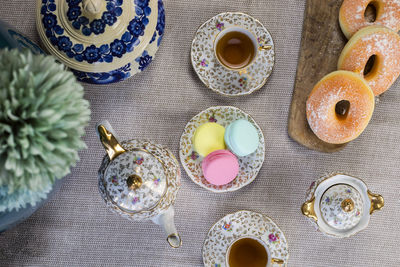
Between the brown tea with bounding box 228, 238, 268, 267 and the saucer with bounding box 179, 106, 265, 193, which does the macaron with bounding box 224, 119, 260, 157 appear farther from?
the brown tea with bounding box 228, 238, 268, 267

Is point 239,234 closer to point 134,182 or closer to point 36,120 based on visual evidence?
point 134,182

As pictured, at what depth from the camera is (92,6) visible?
54 centimetres

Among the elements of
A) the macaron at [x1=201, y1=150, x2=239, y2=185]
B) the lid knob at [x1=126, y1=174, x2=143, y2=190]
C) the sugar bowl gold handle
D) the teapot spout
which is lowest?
the teapot spout

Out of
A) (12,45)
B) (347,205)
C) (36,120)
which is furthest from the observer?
(347,205)

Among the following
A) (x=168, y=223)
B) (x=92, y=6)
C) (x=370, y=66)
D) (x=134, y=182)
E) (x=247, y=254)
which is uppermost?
(x=92, y=6)

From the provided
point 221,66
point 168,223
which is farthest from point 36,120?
point 221,66

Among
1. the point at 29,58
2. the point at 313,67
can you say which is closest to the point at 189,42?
the point at 313,67

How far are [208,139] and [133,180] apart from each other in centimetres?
20

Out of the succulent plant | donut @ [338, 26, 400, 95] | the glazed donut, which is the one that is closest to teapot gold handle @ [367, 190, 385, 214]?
donut @ [338, 26, 400, 95]

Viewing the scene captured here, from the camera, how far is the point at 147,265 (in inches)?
29.6

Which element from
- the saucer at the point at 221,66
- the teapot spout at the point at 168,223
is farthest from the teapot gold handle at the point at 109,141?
the saucer at the point at 221,66

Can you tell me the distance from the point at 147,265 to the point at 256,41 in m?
0.52

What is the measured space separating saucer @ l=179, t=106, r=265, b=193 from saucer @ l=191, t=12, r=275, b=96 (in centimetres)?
4

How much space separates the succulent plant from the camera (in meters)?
0.36
